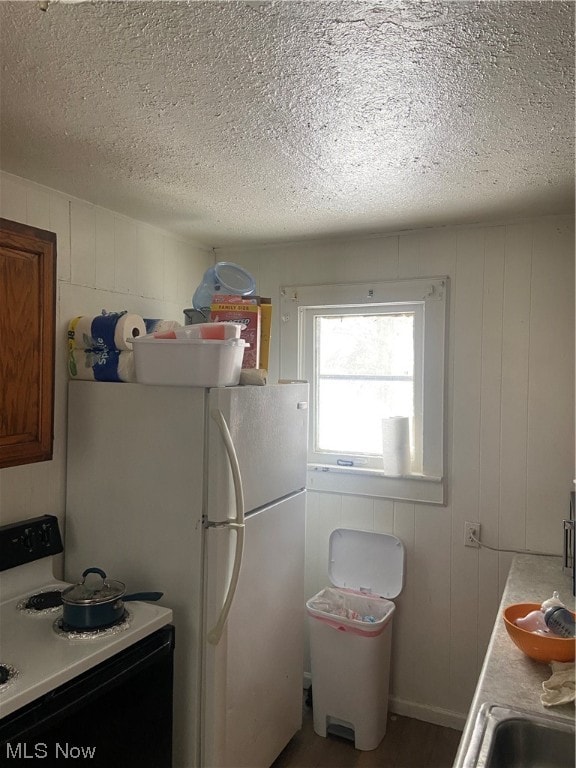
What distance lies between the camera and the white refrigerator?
1.92 m

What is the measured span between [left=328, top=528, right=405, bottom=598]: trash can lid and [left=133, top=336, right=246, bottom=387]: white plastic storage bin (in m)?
1.18

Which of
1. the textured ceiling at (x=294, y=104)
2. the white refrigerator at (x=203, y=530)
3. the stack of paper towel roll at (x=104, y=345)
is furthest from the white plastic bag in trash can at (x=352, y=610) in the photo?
the textured ceiling at (x=294, y=104)

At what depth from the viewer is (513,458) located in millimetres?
2430

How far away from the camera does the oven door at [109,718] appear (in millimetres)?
1381

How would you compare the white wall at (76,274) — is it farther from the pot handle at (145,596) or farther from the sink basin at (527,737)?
the sink basin at (527,737)

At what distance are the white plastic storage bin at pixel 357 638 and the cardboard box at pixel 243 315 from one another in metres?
1.09

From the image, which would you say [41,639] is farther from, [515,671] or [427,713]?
[427,713]

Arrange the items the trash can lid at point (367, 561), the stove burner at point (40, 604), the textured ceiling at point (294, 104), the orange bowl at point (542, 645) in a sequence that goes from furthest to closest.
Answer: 1. the trash can lid at point (367, 561)
2. the stove burner at point (40, 604)
3. the orange bowl at point (542, 645)
4. the textured ceiling at point (294, 104)

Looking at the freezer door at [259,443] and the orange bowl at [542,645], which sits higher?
the freezer door at [259,443]

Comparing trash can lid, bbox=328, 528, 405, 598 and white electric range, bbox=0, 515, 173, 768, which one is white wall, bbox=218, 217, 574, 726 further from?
white electric range, bbox=0, 515, 173, 768

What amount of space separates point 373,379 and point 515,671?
1.51 meters

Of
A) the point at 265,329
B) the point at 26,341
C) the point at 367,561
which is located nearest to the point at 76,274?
the point at 26,341

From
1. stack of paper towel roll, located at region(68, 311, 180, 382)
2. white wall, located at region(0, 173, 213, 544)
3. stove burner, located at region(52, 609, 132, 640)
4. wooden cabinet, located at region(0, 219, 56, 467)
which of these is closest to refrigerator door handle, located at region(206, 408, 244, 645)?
stove burner, located at region(52, 609, 132, 640)

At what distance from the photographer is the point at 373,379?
9.12 ft
